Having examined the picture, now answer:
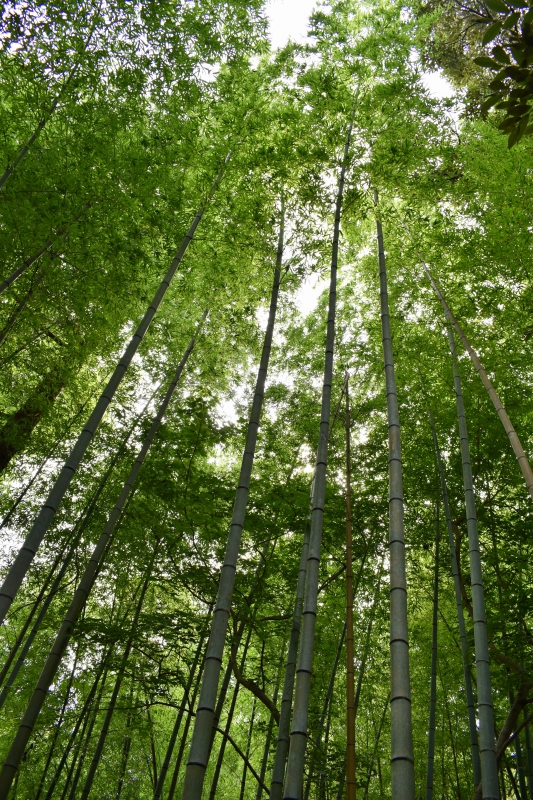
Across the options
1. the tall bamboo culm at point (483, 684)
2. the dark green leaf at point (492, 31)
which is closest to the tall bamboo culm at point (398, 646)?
the tall bamboo culm at point (483, 684)

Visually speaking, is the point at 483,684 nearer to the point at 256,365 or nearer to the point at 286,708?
the point at 286,708

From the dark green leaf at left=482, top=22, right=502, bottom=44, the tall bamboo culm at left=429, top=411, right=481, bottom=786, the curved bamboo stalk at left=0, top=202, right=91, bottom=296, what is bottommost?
the dark green leaf at left=482, top=22, right=502, bottom=44

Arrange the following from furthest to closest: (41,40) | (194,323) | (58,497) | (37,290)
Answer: (194,323) < (37,290) < (41,40) < (58,497)

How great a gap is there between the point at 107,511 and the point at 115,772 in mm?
3727

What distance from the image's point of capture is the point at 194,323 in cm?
625

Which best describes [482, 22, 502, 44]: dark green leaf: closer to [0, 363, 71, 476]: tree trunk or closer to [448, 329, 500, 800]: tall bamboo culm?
[448, 329, 500, 800]: tall bamboo culm

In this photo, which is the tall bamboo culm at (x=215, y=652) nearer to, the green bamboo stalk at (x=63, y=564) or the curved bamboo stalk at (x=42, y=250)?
the curved bamboo stalk at (x=42, y=250)

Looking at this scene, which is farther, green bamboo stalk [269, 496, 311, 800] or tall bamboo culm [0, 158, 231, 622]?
green bamboo stalk [269, 496, 311, 800]

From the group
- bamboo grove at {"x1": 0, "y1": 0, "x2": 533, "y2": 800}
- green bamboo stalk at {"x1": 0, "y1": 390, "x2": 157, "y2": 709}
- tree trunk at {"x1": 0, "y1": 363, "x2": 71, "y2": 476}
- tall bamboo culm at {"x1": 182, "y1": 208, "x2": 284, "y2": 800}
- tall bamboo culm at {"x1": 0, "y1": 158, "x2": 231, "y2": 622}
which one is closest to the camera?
tall bamboo culm at {"x1": 182, "y1": 208, "x2": 284, "y2": 800}

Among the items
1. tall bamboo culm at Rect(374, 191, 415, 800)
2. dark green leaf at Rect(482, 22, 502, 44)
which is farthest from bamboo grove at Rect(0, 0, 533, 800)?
dark green leaf at Rect(482, 22, 502, 44)

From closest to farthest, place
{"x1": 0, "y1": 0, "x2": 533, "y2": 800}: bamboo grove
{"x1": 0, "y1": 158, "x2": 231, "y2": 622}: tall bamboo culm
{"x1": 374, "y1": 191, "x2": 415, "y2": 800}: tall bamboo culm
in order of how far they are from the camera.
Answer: {"x1": 374, "y1": 191, "x2": 415, "y2": 800}: tall bamboo culm, {"x1": 0, "y1": 158, "x2": 231, "y2": 622}: tall bamboo culm, {"x1": 0, "y1": 0, "x2": 533, "y2": 800}: bamboo grove

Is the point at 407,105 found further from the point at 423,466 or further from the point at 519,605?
the point at 519,605

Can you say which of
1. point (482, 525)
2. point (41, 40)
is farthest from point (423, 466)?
point (41, 40)

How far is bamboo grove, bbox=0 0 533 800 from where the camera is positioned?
3494 millimetres
